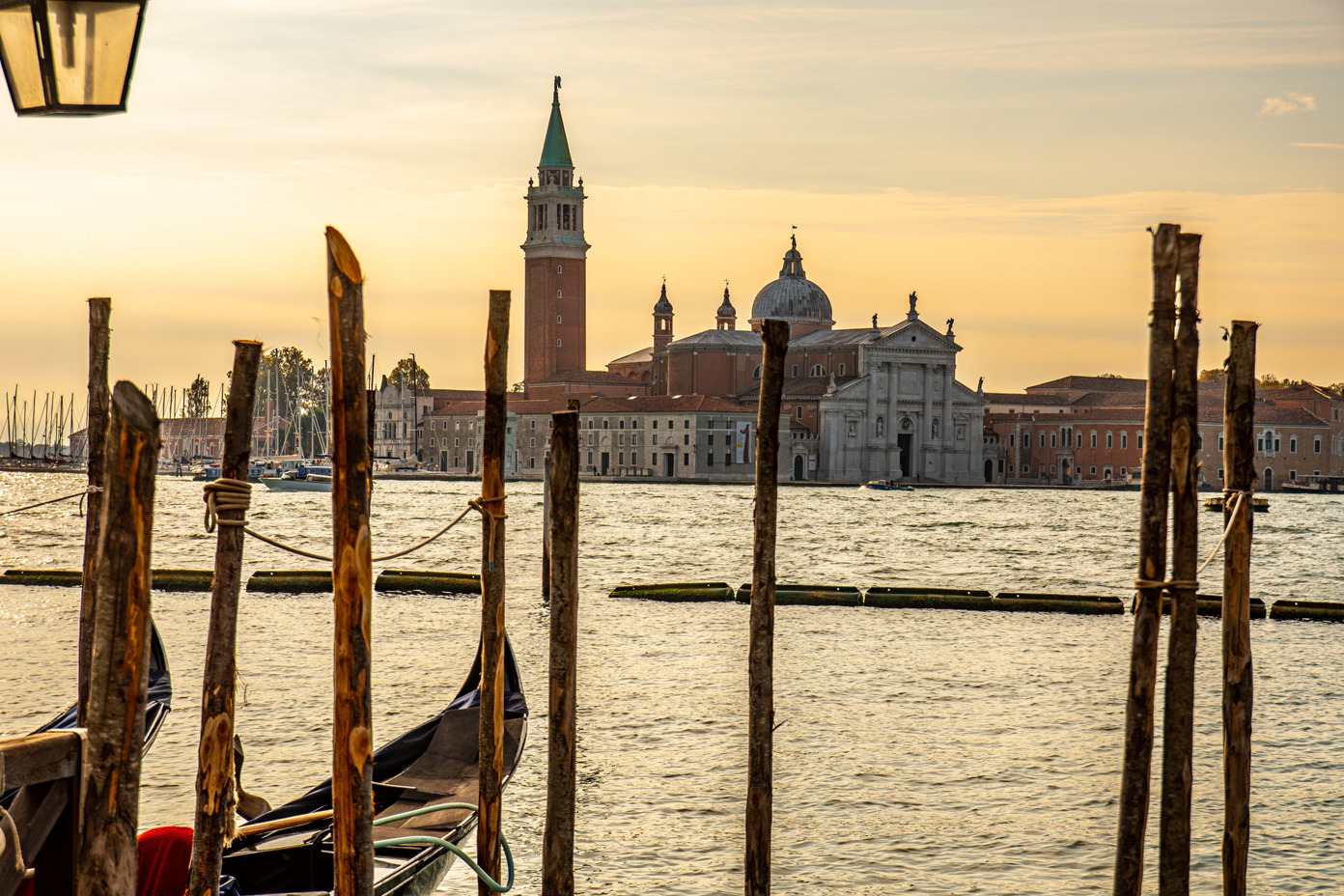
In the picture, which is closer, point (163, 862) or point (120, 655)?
point (120, 655)

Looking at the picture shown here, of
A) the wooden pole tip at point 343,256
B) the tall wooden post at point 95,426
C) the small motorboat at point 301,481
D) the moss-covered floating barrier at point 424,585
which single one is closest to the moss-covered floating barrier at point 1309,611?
the moss-covered floating barrier at point 424,585

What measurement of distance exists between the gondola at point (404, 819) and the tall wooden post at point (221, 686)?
0.22m

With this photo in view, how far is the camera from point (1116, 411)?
6606 centimetres

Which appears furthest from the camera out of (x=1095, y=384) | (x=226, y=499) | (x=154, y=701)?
(x=1095, y=384)

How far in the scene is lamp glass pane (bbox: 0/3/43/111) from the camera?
6.76 feet

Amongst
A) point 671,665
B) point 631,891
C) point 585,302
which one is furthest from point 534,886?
point 585,302

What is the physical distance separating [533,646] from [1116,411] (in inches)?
2293

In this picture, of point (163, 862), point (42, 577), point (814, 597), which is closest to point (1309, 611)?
point (814, 597)

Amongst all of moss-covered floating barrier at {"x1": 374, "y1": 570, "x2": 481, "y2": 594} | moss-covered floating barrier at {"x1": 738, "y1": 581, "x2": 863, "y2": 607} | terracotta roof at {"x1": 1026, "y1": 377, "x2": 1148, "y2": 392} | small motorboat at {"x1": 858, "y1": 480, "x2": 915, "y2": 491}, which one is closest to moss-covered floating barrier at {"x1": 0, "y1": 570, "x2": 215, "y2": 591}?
moss-covered floating barrier at {"x1": 374, "y1": 570, "x2": 481, "y2": 594}

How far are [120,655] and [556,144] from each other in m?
69.6

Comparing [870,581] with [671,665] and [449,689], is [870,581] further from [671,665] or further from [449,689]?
[449,689]

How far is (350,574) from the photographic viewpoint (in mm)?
3680

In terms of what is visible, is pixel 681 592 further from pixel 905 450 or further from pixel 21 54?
pixel 905 450

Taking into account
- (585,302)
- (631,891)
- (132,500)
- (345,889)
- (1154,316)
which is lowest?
(631,891)
